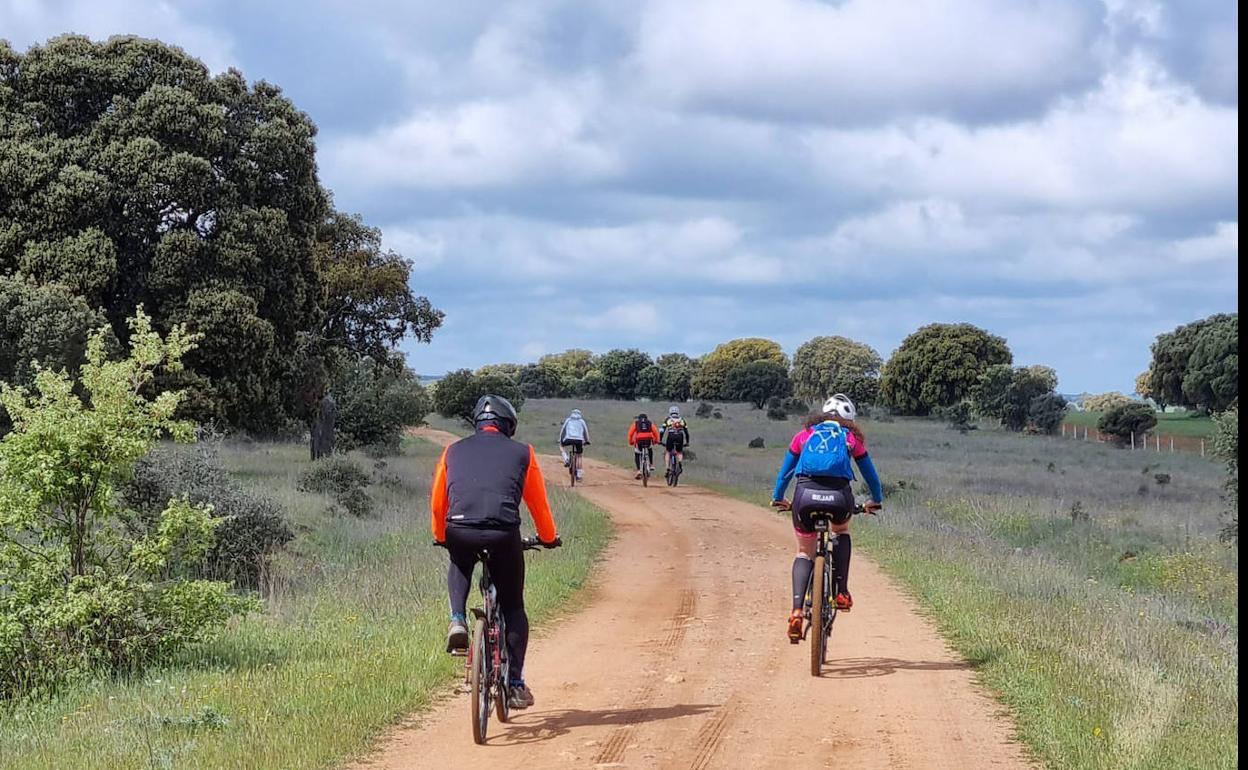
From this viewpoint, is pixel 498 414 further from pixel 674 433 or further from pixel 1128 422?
pixel 1128 422

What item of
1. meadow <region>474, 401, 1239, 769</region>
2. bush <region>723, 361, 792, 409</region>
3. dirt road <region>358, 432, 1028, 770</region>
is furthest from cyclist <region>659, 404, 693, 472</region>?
bush <region>723, 361, 792, 409</region>

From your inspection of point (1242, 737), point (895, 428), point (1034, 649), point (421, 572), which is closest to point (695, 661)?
point (1034, 649)

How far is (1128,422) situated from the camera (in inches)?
2522

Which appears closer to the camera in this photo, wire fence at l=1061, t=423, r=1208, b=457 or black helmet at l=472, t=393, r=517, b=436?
black helmet at l=472, t=393, r=517, b=436

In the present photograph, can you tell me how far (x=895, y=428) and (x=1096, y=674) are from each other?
6506cm

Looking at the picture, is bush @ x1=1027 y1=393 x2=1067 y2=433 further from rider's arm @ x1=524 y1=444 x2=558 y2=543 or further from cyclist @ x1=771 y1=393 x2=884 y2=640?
rider's arm @ x1=524 y1=444 x2=558 y2=543

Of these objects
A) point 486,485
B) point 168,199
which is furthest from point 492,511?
point 168,199

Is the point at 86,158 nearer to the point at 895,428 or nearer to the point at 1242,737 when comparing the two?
the point at 1242,737

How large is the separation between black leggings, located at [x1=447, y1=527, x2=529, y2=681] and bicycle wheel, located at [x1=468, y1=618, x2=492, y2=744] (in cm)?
23

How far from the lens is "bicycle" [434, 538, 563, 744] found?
750 cm

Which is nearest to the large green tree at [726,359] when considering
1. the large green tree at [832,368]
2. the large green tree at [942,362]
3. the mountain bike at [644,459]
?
the large green tree at [832,368]

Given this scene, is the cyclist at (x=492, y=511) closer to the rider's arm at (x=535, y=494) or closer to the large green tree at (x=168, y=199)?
the rider's arm at (x=535, y=494)

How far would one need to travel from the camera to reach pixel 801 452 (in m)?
9.65

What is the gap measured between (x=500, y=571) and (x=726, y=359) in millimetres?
124487
